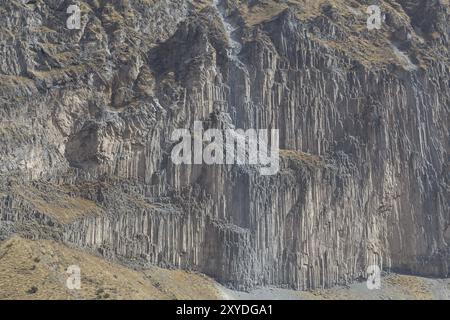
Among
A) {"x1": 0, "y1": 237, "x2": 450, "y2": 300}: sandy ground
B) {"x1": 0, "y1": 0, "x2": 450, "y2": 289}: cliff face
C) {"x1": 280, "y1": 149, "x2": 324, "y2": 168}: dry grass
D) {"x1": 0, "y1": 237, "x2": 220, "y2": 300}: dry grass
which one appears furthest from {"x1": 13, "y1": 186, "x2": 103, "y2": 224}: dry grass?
{"x1": 280, "y1": 149, "x2": 324, "y2": 168}: dry grass

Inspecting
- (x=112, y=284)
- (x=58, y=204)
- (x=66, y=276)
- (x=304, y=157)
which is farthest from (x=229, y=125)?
(x=66, y=276)

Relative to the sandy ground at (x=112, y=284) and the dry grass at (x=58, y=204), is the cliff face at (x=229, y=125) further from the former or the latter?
the sandy ground at (x=112, y=284)

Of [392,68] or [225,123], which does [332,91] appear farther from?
[225,123]

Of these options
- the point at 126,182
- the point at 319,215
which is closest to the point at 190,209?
the point at 126,182

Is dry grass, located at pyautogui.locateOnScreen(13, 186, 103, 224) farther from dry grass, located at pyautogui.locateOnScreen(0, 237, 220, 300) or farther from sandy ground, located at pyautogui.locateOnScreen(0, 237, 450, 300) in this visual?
dry grass, located at pyautogui.locateOnScreen(0, 237, 220, 300)

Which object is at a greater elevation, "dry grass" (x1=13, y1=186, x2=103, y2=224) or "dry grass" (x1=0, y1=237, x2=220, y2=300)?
"dry grass" (x1=13, y1=186, x2=103, y2=224)

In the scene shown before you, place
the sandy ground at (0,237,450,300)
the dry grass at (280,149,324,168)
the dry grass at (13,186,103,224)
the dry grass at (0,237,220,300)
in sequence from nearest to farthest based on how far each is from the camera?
the dry grass at (0,237,220,300)
the sandy ground at (0,237,450,300)
the dry grass at (13,186,103,224)
the dry grass at (280,149,324,168)

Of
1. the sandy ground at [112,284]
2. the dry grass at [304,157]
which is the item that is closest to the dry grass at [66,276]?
the sandy ground at [112,284]

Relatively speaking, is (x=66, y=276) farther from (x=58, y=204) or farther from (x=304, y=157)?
(x=304, y=157)

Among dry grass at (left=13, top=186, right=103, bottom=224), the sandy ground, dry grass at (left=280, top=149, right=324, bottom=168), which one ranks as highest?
dry grass at (left=280, top=149, right=324, bottom=168)
